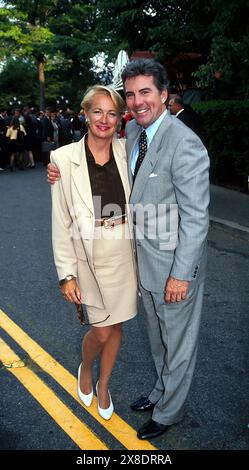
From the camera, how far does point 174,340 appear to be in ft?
8.18

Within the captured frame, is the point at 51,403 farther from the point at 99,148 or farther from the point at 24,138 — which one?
the point at 24,138

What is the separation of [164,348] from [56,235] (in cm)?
86

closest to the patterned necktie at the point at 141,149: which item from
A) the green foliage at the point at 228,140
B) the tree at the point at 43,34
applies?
the green foliage at the point at 228,140

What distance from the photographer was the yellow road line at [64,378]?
100 inches

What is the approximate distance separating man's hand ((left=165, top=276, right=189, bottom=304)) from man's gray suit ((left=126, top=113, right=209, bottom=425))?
0.03 metres

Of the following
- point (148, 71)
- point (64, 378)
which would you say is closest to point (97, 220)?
point (148, 71)

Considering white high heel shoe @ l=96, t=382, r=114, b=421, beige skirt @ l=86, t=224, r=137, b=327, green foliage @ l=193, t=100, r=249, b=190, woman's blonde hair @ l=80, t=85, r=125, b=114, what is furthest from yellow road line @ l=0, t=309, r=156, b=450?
green foliage @ l=193, t=100, r=249, b=190

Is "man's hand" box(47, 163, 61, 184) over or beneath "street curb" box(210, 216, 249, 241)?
over

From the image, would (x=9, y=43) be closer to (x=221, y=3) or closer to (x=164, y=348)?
(x=221, y=3)

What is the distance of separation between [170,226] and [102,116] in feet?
2.16

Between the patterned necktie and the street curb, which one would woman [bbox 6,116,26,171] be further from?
the patterned necktie

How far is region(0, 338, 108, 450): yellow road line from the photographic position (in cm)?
255

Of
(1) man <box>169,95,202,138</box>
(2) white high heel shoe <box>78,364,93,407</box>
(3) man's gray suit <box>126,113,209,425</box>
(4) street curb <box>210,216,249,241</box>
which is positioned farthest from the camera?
(1) man <box>169,95,202,138</box>
